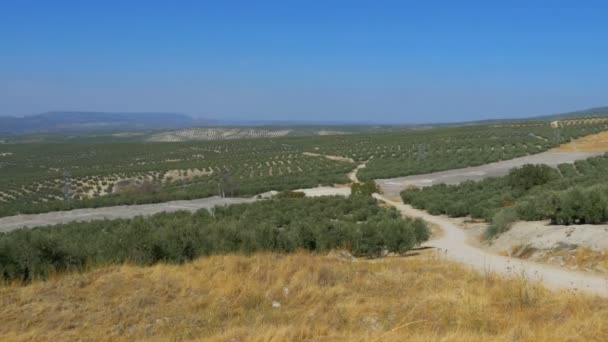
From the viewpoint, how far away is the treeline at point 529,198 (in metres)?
15.8

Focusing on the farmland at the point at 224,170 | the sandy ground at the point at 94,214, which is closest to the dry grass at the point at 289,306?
the sandy ground at the point at 94,214

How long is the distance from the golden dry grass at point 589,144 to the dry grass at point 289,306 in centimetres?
5982

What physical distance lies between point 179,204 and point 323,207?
13308mm

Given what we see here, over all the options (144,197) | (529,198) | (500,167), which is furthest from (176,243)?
(500,167)

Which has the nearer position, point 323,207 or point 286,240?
point 286,240

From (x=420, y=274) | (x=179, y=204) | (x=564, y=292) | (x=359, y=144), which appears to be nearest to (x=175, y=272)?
(x=420, y=274)

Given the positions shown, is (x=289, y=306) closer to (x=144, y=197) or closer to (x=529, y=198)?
(x=529, y=198)

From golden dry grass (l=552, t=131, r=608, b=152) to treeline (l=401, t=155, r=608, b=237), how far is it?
1889cm

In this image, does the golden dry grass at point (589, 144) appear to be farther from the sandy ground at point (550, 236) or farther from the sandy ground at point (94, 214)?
the sandy ground at point (550, 236)

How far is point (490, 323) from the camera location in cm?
651

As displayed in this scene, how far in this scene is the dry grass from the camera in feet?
20.0

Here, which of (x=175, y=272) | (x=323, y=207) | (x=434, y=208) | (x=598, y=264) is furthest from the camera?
(x=323, y=207)

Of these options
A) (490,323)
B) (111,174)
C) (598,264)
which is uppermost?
(490,323)

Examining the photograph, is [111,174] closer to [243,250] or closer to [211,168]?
[211,168]
